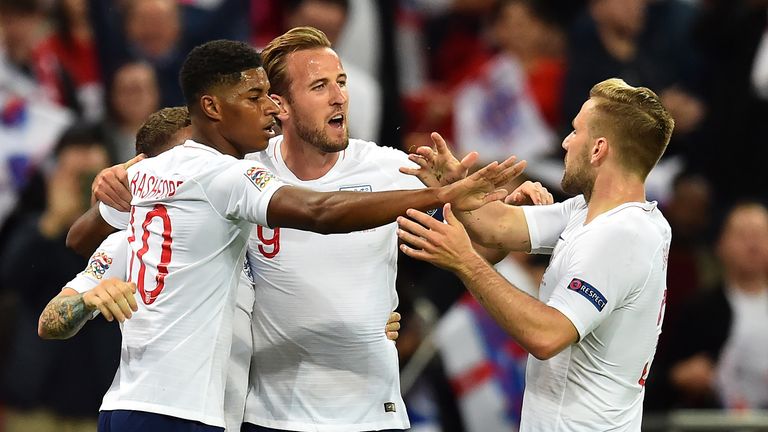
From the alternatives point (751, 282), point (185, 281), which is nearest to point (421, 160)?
point (185, 281)

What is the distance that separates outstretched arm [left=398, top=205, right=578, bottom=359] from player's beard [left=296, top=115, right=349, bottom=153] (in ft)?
2.57

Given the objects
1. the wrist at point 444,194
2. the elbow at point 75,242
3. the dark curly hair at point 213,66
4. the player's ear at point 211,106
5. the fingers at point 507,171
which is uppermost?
the dark curly hair at point 213,66

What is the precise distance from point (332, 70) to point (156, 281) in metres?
1.43

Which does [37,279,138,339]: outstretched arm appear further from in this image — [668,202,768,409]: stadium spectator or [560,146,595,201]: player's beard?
[668,202,768,409]: stadium spectator

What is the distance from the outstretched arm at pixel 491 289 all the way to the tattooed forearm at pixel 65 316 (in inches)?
51.4

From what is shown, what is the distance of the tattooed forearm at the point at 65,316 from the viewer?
457 cm

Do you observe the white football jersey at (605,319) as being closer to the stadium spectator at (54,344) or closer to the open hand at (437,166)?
the open hand at (437,166)

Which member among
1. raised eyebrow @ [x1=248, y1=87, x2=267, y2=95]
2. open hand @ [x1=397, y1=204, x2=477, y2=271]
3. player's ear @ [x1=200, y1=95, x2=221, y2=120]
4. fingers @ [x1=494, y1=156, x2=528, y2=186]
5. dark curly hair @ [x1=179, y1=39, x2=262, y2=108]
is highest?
dark curly hair @ [x1=179, y1=39, x2=262, y2=108]

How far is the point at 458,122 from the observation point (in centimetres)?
958

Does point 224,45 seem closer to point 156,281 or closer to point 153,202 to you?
point 153,202

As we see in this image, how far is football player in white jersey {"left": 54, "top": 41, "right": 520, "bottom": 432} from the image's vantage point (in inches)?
167

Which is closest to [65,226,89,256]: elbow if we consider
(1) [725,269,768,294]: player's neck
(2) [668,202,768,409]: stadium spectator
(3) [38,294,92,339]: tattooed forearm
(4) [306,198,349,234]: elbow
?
(3) [38,294,92,339]: tattooed forearm

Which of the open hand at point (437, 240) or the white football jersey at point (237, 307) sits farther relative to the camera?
the white football jersey at point (237, 307)

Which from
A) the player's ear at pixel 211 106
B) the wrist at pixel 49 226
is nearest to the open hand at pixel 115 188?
the player's ear at pixel 211 106
